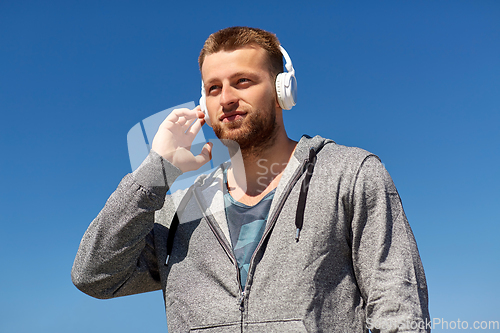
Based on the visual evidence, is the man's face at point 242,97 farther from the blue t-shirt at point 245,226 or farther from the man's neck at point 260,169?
the blue t-shirt at point 245,226

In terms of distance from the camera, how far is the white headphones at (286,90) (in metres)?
3.21

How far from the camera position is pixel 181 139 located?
127 inches

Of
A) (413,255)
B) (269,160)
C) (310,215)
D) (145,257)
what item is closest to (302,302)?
(310,215)

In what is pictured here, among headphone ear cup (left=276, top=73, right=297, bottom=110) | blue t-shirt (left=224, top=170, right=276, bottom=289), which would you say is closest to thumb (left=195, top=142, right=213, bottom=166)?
blue t-shirt (left=224, top=170, right=276, bottom=289)

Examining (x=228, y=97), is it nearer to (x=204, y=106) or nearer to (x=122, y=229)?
(x=204, y=106)

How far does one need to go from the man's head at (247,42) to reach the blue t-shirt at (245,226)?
1101 millimetres

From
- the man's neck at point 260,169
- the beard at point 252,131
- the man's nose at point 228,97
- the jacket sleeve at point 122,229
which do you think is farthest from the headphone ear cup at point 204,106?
the jacket sleeve at point 122,229

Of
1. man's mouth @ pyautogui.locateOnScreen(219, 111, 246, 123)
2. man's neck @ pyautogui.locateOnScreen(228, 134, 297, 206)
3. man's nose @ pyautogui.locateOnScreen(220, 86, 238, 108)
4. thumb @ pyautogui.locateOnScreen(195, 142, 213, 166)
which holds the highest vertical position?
man's nose @ pyautogui.locateOnScreen(220, 86, 238, 108)

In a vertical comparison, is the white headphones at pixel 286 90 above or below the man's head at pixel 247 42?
below

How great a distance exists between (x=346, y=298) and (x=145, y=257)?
1627 millimetres

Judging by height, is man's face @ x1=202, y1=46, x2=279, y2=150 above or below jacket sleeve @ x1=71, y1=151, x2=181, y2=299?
above

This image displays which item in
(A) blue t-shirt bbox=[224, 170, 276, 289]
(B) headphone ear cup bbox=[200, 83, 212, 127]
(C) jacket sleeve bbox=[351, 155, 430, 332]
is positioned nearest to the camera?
(C) jacket sleeve bbox=[351, 155, 430, 332]

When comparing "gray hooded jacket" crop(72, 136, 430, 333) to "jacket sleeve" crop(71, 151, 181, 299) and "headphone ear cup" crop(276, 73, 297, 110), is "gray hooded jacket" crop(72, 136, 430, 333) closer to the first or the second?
"jacket sleeve" crop(71, 151, 181, 299)

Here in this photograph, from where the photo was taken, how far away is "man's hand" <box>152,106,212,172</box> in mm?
3070
